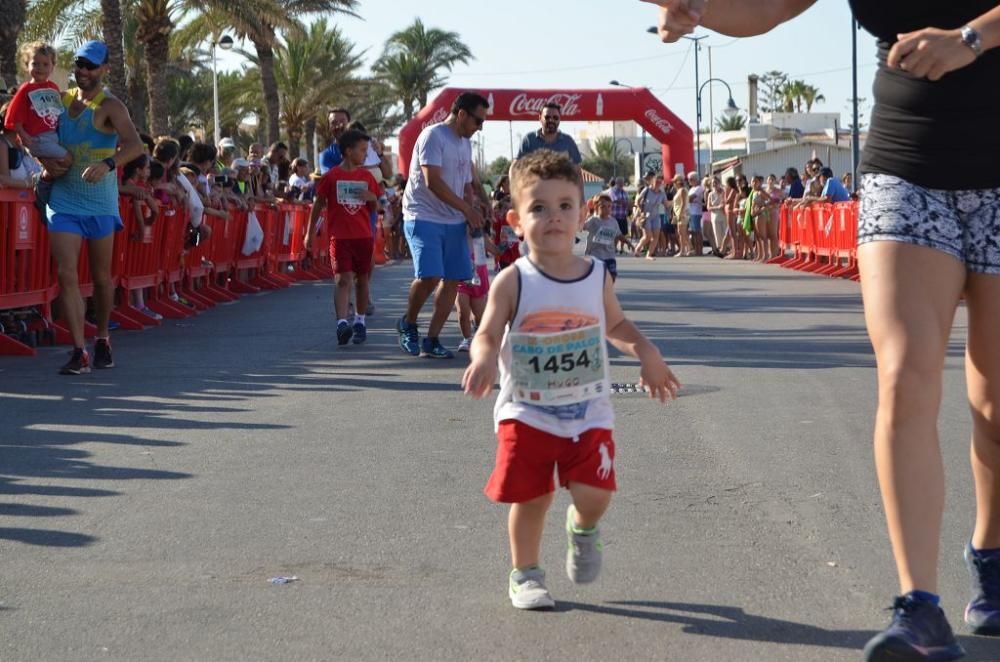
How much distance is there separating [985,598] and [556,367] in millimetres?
1278

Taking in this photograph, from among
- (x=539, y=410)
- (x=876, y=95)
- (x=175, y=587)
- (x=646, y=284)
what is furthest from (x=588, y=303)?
(x=646, y=284)

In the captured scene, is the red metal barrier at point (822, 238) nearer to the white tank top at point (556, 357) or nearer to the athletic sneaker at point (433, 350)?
the athletic sneaker at point (433, 350)

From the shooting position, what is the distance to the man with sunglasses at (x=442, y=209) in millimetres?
11352

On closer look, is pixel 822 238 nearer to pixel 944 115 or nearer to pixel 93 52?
pixel 93 52

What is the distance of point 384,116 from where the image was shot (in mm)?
76250

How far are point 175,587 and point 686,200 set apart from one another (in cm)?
3279

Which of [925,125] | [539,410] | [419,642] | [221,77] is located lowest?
[419,642]

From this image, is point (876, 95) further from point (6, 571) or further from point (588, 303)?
point (6, 571)

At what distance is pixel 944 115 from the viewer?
3.95m

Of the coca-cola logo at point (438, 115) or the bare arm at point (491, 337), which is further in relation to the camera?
the coca-cola logo at point (438, 115)

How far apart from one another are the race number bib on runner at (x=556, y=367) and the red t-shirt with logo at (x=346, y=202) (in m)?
8.82

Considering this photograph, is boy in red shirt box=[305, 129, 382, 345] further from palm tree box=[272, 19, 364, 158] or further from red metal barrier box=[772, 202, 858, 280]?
palm tree box=[272, 19, 364, 158]

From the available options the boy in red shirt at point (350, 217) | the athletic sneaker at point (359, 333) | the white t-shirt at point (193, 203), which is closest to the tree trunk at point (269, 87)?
the white t-shirt at point (193, 203)

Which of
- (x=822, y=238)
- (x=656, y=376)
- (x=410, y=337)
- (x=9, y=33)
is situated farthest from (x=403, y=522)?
(x=9, y=33)
